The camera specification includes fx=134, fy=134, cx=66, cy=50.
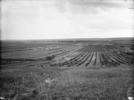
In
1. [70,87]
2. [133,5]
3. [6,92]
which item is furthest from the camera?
[70,87]

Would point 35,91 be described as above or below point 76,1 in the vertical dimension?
below

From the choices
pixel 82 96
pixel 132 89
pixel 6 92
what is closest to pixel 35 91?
pixel 6 92

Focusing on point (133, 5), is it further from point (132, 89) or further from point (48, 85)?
point (48, 85)

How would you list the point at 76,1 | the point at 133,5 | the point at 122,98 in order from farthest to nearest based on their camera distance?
the point at 76,1
the point at 122,98
the point at 133,5

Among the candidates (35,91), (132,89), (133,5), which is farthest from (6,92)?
(133,5)

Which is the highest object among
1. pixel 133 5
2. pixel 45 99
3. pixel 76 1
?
pixel 76 1

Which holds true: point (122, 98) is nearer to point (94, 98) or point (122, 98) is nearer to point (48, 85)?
point (94, 98)

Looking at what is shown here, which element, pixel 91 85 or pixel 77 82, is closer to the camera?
pixel 91 85

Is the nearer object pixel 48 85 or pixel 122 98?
pixel 122 98

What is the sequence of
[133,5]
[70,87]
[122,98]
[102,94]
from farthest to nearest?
[70,87]
[102,94]
[122,98]
[133,5]
